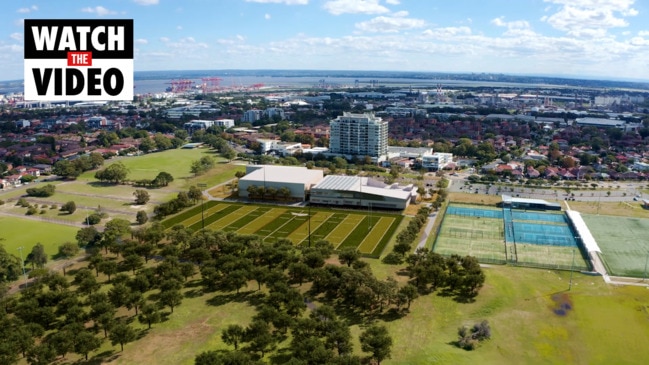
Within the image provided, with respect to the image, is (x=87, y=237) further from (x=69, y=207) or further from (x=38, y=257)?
(x=69, y=207)

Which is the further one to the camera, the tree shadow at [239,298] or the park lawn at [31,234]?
the park lawn at [31,234]

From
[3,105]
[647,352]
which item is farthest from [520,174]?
[3,105]

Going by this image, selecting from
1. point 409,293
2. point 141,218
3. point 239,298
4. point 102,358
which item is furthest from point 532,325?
point 141,218

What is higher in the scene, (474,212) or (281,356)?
(474,212)

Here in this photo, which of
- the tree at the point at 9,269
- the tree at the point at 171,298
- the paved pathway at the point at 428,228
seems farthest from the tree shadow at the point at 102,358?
the paved pathway at the point at 428,228

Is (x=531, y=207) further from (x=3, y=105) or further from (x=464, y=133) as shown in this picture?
(x=3, y=105)

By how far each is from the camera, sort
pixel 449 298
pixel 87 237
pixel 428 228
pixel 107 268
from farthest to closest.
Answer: pixel 428 228 < pixel 87 237 < pixel 107 268 < pixel 449 298

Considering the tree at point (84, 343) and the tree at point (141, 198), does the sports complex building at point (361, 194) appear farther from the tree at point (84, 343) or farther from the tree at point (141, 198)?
the tree at point (84, 343)
